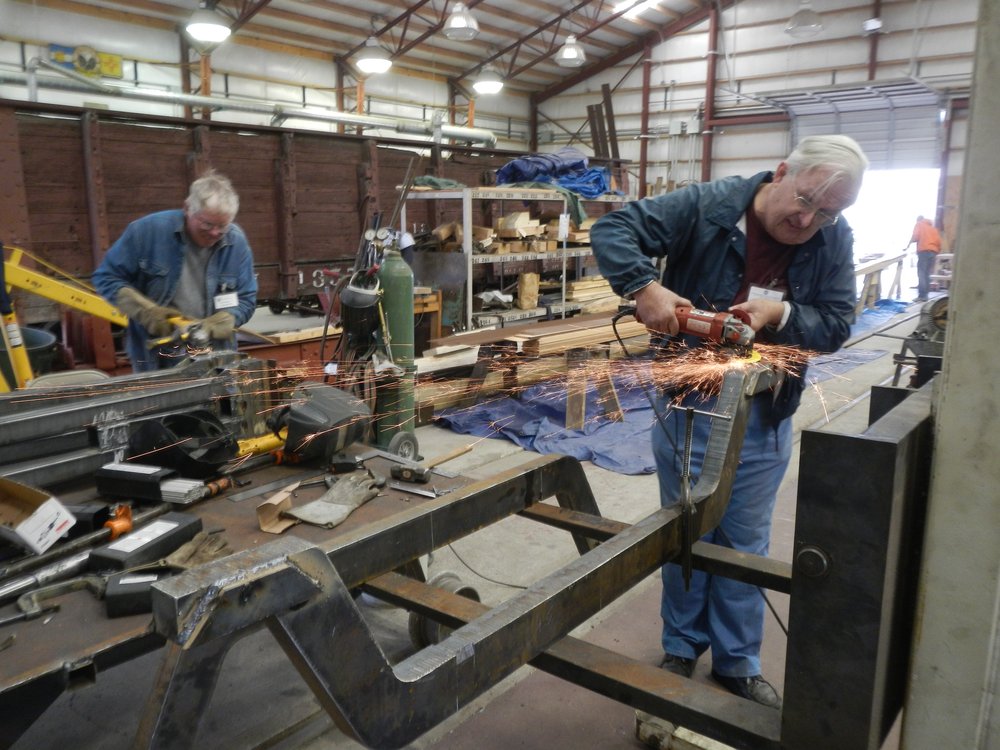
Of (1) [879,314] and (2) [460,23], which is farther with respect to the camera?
(1) [879,314]

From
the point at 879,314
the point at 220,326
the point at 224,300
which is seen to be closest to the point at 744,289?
the point at 220,326

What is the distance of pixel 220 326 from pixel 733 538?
8.02ft

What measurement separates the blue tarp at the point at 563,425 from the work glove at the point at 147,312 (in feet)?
9.13

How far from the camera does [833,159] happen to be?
2.08 metres

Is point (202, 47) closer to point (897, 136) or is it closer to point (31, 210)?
point (31, 210)

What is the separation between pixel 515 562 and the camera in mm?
3607

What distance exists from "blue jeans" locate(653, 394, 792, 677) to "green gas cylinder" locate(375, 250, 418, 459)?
81.0 inches

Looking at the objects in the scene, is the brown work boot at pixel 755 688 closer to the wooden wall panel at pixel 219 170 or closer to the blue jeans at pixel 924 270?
the wooden wall panel at pixel 219 170

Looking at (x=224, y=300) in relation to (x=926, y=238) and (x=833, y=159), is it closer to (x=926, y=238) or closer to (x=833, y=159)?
(x=833, y=159)

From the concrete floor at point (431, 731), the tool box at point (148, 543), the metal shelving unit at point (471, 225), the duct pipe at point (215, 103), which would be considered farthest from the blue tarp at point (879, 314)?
the tool box at point (148, 543)

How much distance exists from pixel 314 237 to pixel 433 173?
6.25 ft

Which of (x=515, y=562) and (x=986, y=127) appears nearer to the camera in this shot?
(x=986, y=127)

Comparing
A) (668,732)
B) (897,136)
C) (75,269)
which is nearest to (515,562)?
(668,732)

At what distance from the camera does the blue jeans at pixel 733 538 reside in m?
2.38
